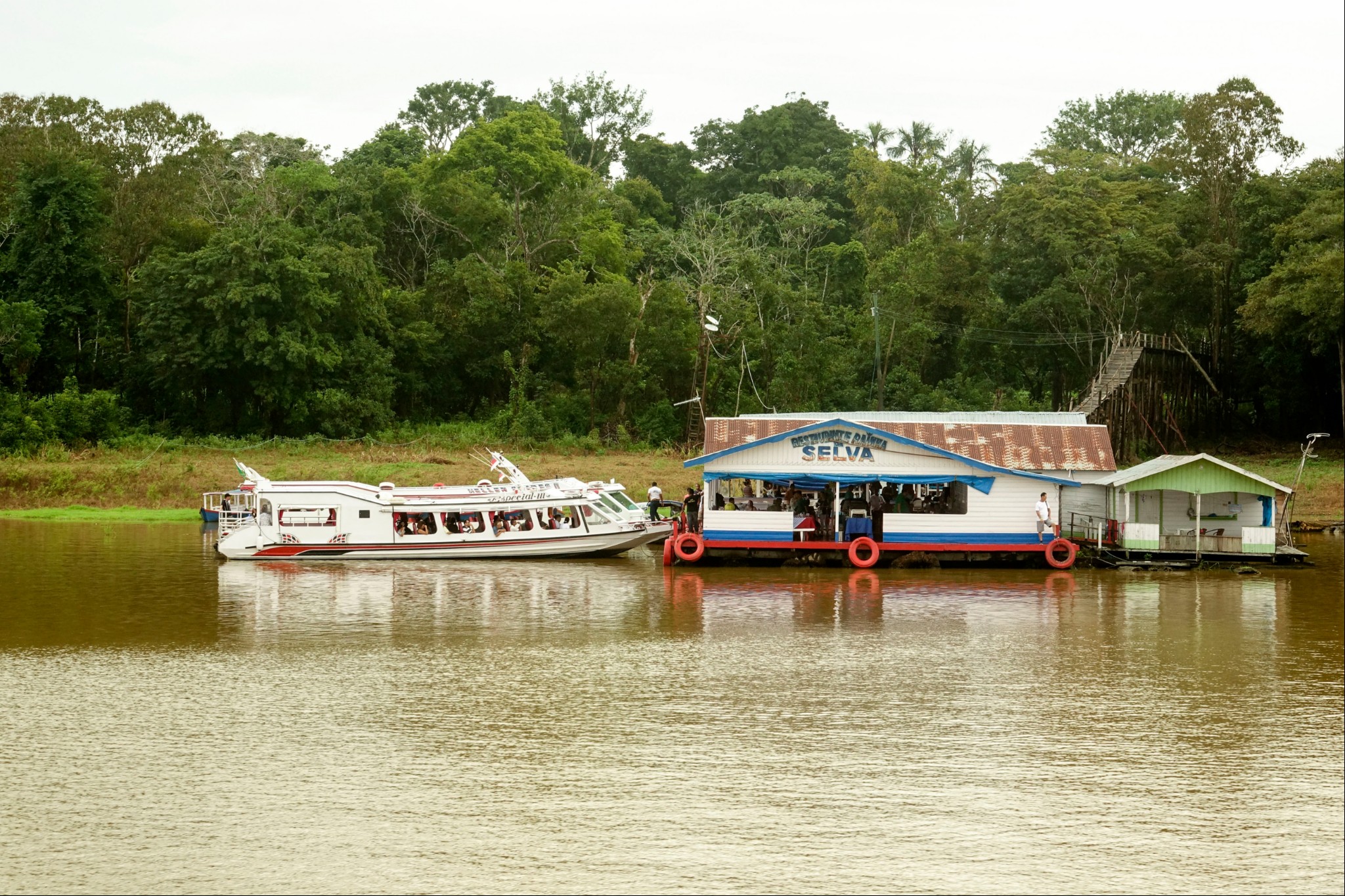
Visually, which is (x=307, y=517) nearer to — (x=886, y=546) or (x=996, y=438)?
(x=886, y=546)

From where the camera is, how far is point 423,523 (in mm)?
34562

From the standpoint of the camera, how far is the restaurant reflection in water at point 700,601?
24.0m

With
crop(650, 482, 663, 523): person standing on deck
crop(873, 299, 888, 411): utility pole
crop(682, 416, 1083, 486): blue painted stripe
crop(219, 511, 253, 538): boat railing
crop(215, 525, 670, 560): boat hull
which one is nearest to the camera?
crop(682, 416, 1083, 486): blue painted stripe

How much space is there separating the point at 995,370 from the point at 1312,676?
47937 millimetres

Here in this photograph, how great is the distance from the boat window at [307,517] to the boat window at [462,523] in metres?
2.77

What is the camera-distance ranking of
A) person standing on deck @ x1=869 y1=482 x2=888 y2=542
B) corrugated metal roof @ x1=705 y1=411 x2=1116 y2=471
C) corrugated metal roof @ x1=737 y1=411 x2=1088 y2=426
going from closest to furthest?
1. person standing on deck @ x1=869 y1=482 x2=888 y2=542
2. corrugated metal roof @ x1=705 y1=411 x2=1116 y2=471
3. corrugated metal roof @ x1=737 y1=411 x2=1088 y2=426

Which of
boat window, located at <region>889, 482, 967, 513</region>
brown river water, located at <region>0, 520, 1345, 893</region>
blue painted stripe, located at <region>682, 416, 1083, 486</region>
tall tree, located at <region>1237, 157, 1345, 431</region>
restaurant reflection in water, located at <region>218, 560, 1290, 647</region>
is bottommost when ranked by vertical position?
brown river water, located at <region>0, 520, 1345, 893</region>

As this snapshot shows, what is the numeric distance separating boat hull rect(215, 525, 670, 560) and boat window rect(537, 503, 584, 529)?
28 centimetres

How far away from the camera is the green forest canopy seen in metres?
57.8

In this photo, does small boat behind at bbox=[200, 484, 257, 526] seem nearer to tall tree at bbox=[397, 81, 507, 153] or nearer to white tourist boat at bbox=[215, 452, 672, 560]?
white tourist boat at bbox=[215, 452, 672, 560]

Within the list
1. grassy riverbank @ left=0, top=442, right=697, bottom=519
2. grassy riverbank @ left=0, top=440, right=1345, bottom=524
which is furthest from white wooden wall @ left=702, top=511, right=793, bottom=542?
grassy riverbank @ left=0, top=442, right=697, bottom=519

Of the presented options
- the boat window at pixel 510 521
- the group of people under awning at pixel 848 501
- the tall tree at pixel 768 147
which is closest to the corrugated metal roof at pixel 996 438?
the group of people under awning at pixel 848 501

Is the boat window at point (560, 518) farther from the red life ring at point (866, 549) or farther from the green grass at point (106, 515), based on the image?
the green grass at point (106, 515)

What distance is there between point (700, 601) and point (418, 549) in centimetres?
998
